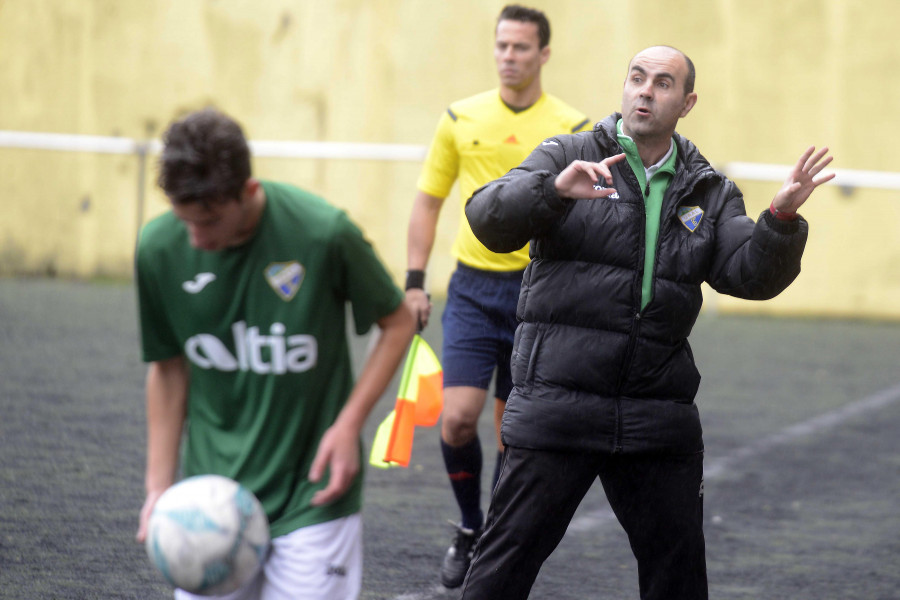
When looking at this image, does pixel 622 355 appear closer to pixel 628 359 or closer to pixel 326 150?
pixel 628 359

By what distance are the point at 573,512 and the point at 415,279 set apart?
2.11 meters

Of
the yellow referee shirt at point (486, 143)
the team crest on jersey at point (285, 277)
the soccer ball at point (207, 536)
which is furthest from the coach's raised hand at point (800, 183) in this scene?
the yellow referee shirt at point (486, 143)

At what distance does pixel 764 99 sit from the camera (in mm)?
15789

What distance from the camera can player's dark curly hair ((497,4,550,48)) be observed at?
575 centimetres

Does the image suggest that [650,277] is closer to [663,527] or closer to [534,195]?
[534,195]

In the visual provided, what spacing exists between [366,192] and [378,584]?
11.7 m

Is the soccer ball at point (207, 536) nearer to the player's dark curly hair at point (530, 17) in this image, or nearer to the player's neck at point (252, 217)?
the player's neck at point (252, 217)

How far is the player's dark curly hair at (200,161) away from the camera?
2748mm

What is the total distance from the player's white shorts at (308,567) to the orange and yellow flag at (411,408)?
204 centimetres

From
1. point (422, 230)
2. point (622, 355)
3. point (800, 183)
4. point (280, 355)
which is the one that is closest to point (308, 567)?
point (280, 355)

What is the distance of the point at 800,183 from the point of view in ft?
11.7

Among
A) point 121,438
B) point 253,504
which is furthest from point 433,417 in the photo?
point 121,438

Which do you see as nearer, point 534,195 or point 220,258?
point 220,258

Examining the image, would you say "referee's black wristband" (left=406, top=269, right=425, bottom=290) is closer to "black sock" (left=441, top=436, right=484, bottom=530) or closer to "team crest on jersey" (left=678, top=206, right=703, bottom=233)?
"black sock" (left=441, top=436, right=484, bottom=530)
